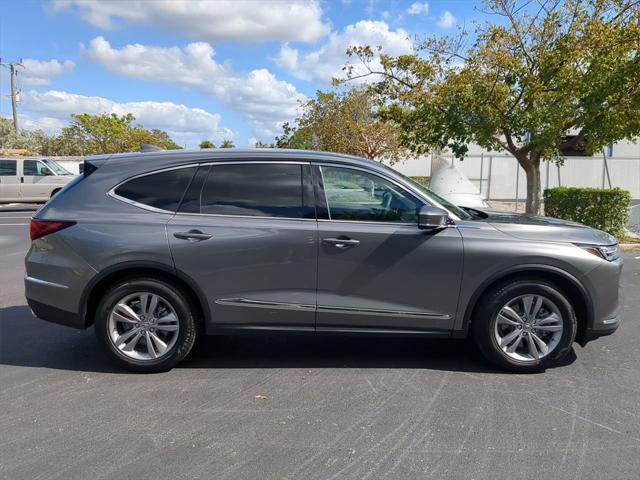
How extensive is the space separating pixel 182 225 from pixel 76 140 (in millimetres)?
41647

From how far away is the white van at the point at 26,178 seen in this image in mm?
20281

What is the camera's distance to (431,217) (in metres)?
4.16

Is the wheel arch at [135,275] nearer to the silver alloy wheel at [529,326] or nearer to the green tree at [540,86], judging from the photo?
the silver alloy wheel at [529,326]

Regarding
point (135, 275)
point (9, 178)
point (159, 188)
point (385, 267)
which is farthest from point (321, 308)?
point (9, 178)

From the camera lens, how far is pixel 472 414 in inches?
148

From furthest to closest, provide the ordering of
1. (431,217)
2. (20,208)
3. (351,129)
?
(351,129) → (20,208) → (431,217)

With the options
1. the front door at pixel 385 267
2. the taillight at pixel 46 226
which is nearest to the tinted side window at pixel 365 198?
the front door at pixel 385 267

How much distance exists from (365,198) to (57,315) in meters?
2.73

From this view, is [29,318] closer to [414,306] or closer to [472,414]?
[414,306]

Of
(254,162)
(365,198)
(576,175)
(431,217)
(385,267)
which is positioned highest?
(576,175)

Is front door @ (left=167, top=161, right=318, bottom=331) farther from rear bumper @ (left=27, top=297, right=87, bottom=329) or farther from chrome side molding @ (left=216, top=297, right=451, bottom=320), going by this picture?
rear bumper @ (left=27, top=297, right=87, bottom=329)

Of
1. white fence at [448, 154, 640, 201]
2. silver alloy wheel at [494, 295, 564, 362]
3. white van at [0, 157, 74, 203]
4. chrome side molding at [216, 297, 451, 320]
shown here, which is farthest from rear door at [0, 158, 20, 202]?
silver alloy wheel at [494, 295, 564, 362]

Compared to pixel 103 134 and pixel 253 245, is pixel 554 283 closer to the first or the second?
pixel 253 245

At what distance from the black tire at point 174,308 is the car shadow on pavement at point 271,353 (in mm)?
232
